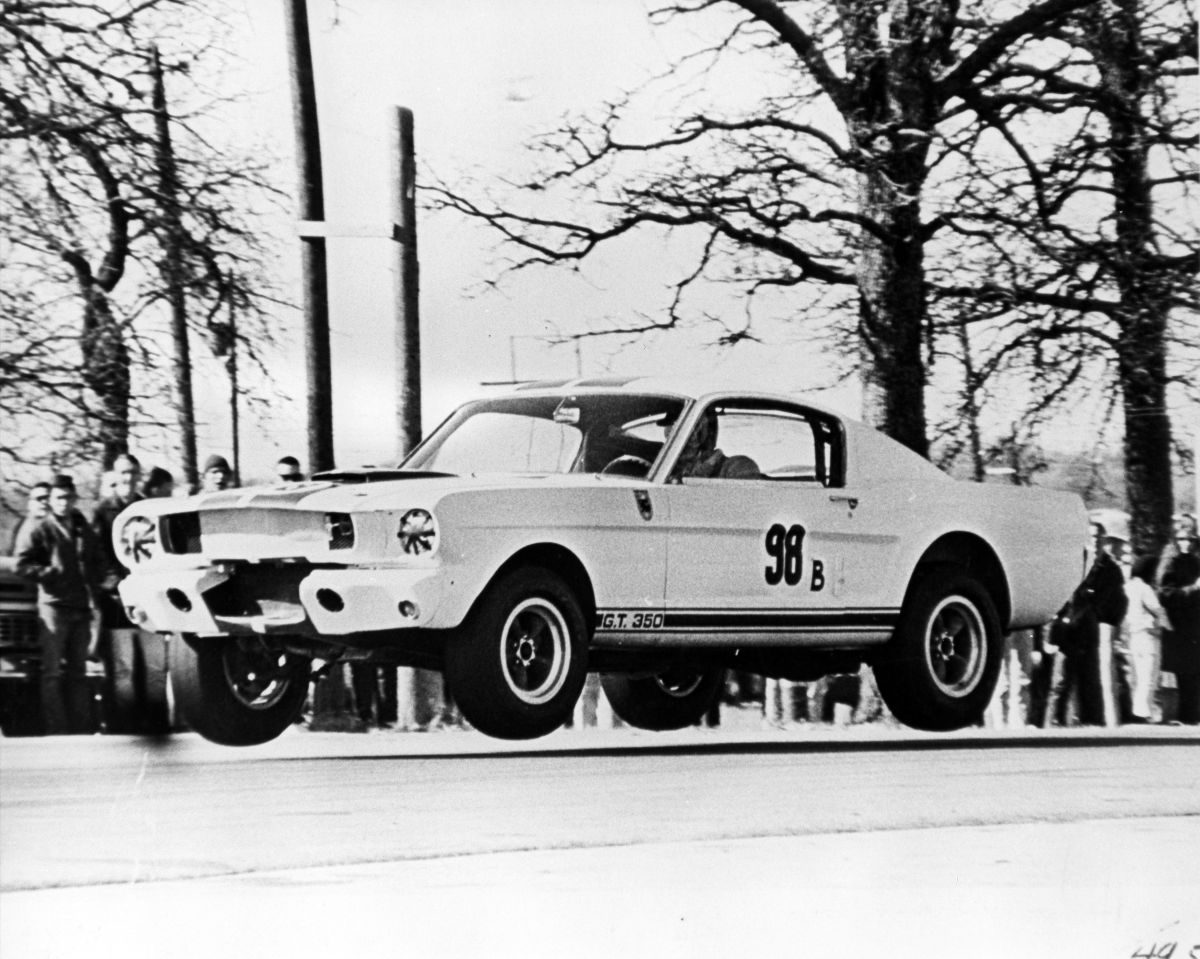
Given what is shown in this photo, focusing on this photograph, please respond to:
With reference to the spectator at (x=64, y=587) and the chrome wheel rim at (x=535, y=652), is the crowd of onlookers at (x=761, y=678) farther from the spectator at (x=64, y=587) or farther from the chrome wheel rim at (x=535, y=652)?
the chrome wheel rim at (x=535, y=652)

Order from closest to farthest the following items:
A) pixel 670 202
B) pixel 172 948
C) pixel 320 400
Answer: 1. pixel 172 948
2. pixel 320 400
3. pixel 670 202

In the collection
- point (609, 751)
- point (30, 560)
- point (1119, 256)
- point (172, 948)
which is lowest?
point (172, 948)

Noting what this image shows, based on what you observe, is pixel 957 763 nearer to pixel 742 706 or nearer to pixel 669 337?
pixel 742 706

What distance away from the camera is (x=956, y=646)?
5.39m

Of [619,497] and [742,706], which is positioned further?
[742,706]

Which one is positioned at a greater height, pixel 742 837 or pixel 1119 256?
pixel 1119 256

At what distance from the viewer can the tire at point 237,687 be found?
449 cm

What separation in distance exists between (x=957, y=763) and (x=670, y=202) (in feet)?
6.06

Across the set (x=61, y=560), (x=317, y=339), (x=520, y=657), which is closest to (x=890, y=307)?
(x=520, y=657)

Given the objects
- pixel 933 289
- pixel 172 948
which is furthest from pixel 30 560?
pixel 933 289

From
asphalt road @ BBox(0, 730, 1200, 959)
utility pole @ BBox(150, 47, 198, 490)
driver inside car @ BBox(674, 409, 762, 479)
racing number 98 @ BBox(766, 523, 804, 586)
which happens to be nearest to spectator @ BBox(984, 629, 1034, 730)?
asphalt road @ BBox(0, 730, 1200, 959)

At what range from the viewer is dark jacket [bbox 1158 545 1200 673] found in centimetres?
580

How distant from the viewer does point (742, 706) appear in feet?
17.0

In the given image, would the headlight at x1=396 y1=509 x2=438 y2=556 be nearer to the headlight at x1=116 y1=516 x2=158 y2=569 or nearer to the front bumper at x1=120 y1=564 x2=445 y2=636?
the front bumper at x1=120 y1=564 x2=445 y2=636
